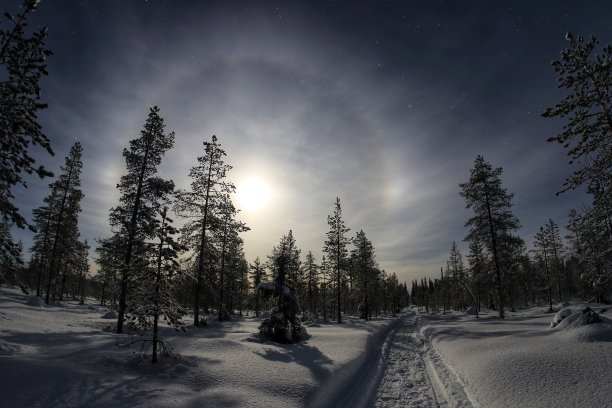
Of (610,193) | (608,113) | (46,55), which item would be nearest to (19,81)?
(46,55)

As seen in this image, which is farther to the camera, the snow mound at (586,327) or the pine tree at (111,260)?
the pine tree at (111,260)

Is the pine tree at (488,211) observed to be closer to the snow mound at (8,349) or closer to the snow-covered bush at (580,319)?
the snow-covered bush at (580,319)

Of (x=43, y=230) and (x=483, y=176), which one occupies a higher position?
(x=483, y=176)

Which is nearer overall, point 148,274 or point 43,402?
point 43,402

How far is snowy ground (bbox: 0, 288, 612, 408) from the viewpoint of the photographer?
292 inches

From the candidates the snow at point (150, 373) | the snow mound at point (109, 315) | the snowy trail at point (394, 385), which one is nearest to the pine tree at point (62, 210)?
the snow mound at point (109, 315)

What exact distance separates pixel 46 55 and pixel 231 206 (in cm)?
1830

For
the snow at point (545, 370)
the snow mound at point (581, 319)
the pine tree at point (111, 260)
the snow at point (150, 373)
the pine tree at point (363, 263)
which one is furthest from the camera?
the pine tree at point (363, 263)

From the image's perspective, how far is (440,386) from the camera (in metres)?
10.6

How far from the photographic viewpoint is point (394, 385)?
1095 centimetres

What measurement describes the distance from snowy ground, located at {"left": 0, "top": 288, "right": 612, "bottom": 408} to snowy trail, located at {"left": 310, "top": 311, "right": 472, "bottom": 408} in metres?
0.04

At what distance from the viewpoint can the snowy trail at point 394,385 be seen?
30.0 ft

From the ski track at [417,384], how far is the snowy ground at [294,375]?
4 centimetres

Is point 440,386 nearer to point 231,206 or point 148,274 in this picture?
point 148,274
